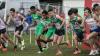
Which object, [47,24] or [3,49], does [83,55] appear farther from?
[3,49]

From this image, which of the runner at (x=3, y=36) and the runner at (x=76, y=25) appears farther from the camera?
the runner at (x=3, y=36)

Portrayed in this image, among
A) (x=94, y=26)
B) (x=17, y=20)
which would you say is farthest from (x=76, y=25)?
(x=17, y=20)

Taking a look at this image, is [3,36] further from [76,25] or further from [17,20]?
[76,25]

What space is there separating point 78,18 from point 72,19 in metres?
0.26

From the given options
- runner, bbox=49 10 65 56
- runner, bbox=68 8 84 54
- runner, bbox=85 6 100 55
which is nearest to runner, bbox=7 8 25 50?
runner, bbox=49 10 65 56

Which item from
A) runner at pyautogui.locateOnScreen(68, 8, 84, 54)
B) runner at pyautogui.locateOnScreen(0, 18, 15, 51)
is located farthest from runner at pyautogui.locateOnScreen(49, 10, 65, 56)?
runner at pyautogui.locateOnScreen(0, 18, 15, 51)

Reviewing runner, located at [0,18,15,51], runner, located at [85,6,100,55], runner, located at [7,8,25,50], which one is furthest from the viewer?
runner, located at [7,8,25,50]

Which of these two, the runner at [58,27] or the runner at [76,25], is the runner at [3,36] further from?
the runner at [76,25]

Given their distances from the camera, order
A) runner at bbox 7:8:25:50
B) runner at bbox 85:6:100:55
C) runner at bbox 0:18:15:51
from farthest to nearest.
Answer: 1. runner at bbox 7:8:25:50
2. runner at bbox 0:18:15:51
3. runner at bbox 85:6:100:55

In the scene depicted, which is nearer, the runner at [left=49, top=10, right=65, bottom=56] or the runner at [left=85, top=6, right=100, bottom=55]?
the runner at [left=85, top=6, right=100, bottom=55]

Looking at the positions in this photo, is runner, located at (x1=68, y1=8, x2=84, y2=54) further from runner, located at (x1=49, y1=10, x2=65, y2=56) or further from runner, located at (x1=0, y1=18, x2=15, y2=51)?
runner, located at (x1=0, y1=18, x2=15, y2=51)

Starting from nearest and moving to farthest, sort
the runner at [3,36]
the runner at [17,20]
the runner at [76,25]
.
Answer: the runner at [76,25] → the runner at [3,36] → the runner at [17,20]

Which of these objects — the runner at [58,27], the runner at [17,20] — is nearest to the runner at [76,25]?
the runner at [58,27]

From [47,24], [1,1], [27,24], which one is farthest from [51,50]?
[1,1]
